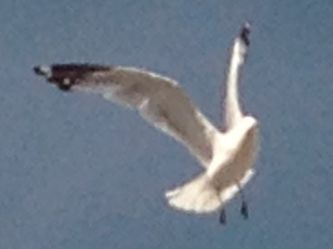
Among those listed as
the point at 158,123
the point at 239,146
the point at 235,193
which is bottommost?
the point at 235,193

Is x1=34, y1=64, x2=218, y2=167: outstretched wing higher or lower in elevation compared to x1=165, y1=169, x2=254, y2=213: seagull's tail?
higher

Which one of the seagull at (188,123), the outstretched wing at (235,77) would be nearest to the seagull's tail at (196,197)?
the seagull at (188,123)

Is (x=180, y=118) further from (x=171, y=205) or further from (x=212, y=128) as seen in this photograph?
(x=171, y=205)

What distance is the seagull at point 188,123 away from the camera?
28.3 ft

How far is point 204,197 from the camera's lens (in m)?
8.67

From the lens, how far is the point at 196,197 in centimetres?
866

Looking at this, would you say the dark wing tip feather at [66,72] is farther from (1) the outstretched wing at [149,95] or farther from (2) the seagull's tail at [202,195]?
(2) the seagull's tail at [202,195]

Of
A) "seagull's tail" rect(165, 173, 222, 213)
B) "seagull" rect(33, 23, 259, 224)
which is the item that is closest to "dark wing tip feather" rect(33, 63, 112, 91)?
"seagull" rect(33, 23, 259, 224)

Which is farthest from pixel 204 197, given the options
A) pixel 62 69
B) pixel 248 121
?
pixel 62 69

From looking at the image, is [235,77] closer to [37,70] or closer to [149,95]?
[149,95]

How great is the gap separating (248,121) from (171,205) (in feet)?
3.45

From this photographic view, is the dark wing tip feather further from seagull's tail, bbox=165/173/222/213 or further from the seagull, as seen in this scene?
seagull's tail, bbox=165/173/222/213

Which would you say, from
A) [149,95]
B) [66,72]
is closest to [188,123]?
[149,95]

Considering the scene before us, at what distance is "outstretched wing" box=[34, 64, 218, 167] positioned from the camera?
877 centimetres
